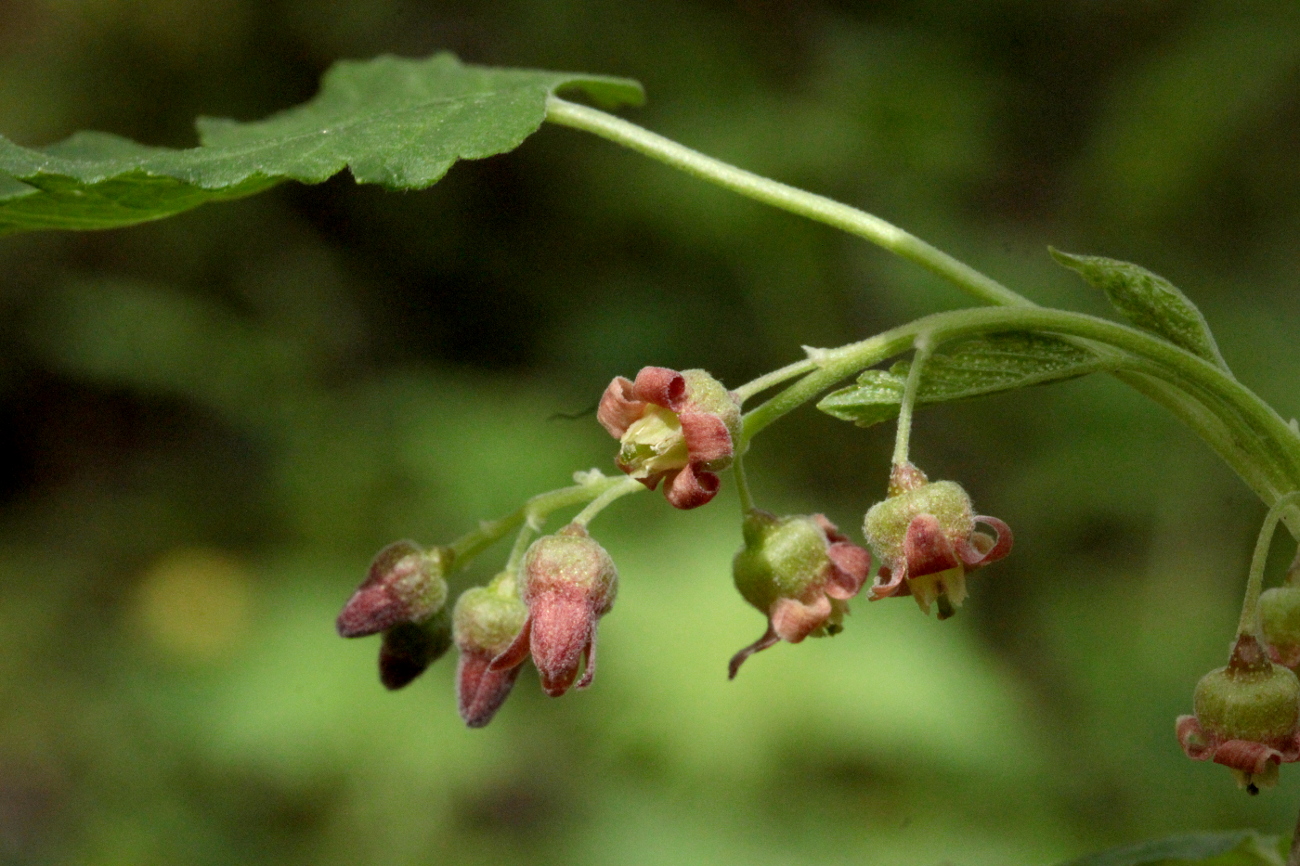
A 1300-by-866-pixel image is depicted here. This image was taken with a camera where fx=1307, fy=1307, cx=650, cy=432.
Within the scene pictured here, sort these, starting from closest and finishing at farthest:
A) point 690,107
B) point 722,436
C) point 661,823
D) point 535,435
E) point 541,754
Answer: point 722,436, point 661,823, point 541,754, point 535,435, point 690,107

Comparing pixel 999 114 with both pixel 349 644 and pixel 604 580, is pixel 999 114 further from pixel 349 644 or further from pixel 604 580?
pixel 604 580

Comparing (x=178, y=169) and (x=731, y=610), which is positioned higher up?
(x=178, y=169)

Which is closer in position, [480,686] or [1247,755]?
[1247,755]

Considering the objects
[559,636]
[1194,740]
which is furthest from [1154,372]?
[559,636]

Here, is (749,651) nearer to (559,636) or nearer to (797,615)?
(797,615)

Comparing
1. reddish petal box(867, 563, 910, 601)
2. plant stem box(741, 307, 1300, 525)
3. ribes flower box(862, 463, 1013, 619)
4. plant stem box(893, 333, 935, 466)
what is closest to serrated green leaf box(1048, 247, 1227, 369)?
plant stem box(741, 307, 1300, 525)

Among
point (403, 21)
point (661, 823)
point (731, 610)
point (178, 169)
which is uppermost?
point (403, 21)

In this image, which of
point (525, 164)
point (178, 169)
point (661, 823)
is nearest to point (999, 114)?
point (525, 164)
